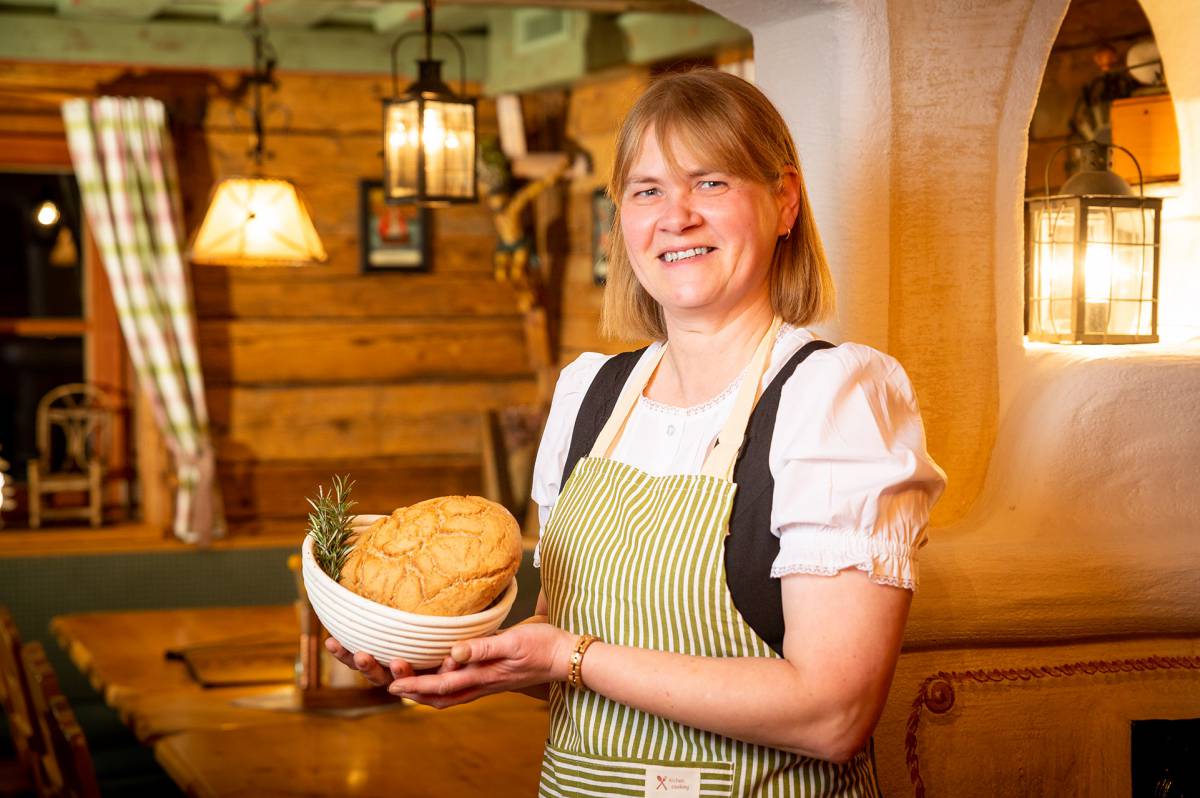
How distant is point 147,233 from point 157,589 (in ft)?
4.54

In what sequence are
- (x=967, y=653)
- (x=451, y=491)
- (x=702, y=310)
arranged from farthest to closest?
(x=451, y=491)
(x=967, y=653)
(x=702, y=310)

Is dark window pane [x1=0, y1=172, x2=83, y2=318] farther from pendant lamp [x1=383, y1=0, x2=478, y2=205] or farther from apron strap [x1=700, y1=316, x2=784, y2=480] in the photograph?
apron strap [x1=700, y1=316, x2=784, y2=480]

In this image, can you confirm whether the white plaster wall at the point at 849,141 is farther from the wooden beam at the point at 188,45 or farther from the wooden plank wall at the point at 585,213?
the wooden beam at the point at 188,45

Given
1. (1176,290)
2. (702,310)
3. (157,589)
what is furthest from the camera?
(157,589)

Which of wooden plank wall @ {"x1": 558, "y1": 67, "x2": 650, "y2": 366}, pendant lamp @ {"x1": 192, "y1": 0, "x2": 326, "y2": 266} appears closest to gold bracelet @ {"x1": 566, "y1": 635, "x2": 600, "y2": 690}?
pendant lamp @ {"x1": 192, "y1": 0, "x2": 326, "y2": 266}

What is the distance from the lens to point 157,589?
5305 millimetres

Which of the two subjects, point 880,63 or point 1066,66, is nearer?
point 880,63

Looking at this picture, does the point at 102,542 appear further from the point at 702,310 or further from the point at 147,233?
the point at 702,310

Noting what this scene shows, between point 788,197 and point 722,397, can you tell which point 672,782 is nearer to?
point 722,397

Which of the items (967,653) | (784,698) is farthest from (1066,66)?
(784,698)

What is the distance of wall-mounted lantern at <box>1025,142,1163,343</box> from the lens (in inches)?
92.2

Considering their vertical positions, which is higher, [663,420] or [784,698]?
[663,420]

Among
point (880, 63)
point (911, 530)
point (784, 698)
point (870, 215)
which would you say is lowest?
point (784, 698)

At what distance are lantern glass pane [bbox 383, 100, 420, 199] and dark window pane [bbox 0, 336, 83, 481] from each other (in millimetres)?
2497
